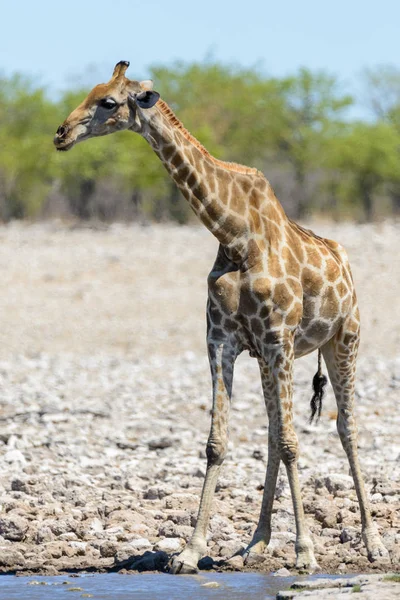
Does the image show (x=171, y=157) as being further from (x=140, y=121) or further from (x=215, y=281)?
(x=215, y=281)

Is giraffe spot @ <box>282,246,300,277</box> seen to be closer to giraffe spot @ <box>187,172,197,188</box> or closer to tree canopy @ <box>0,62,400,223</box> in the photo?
giraffe spot @ <box>187,172,197,188</box>

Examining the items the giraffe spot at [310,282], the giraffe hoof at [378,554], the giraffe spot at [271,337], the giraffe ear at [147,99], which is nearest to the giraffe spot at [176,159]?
the giraffe ear at [147,99]

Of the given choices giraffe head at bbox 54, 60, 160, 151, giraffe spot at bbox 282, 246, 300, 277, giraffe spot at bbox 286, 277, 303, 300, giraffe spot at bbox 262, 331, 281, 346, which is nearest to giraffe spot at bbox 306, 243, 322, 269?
giraffe spot at bbox 282, 246, 300, 277

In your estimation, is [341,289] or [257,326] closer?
[257,326]

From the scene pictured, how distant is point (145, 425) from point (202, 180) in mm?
6238

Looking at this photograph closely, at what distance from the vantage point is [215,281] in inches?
286

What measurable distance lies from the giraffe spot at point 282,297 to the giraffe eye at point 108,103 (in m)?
1.47

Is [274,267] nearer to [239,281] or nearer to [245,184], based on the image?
[239,281]

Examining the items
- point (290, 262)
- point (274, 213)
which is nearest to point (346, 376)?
point (290, 262)

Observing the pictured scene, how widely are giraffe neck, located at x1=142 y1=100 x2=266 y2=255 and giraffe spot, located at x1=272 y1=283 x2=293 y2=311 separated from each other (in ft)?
1.05

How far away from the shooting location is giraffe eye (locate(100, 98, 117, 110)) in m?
7.05

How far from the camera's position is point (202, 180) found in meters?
7.29

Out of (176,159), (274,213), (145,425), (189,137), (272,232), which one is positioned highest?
(189,137)

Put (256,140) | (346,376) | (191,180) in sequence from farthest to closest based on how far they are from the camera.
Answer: (256,140)
(346,376)
(191,180)
